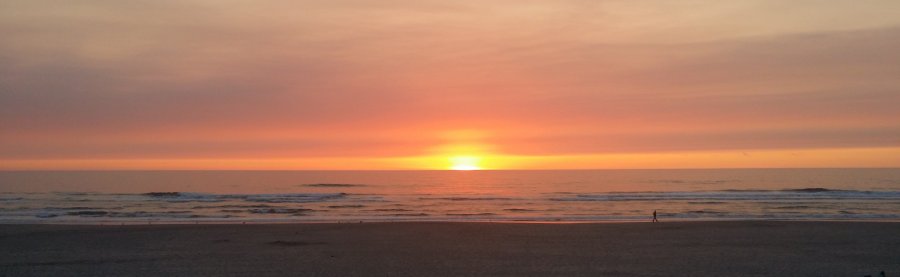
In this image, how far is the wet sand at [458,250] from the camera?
45.8 feet

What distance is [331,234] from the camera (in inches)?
828

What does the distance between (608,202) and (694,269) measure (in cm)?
3315

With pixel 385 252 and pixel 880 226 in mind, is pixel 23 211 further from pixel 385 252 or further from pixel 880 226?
Answer: pixel 880 226

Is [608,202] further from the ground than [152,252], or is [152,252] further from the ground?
[608,202]

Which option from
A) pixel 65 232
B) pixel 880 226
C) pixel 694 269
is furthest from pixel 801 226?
pixel 65 232

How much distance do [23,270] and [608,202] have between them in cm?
3794

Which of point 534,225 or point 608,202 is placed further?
point 608,202

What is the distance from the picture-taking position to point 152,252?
16719 millimetres

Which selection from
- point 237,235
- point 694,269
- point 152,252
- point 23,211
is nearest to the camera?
point 694,269

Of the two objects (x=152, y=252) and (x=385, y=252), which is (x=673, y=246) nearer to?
(x=385, y=252)

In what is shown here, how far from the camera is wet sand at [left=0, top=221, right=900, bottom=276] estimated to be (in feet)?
45.8

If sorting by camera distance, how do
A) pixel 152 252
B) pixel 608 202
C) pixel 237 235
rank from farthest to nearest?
pixel 608 202, pixel 237 235, pixel 152 252

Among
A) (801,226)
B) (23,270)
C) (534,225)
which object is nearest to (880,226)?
(801,226)

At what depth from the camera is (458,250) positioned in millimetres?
16922
